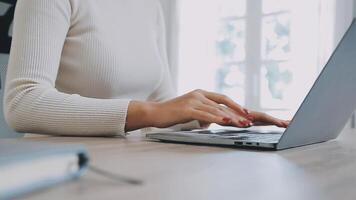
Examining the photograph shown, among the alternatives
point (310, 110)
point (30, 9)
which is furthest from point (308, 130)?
point (30, 9)

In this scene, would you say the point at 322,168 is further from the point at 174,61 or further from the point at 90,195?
the point at 174,61

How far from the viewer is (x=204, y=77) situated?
2824mm

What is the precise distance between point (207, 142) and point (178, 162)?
182 millimetres

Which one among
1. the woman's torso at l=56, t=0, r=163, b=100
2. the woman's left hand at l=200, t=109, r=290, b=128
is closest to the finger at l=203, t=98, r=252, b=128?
the woman's left hand at l=200, t=109, r=290, b=128

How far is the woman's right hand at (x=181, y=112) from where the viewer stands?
2.29 feet

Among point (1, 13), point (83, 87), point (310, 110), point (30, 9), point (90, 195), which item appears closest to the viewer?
point (90, 195)

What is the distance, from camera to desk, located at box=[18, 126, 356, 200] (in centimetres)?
28

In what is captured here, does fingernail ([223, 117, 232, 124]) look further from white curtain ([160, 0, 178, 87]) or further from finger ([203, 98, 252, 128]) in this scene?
white curtain ([160, 0, 178, 87])

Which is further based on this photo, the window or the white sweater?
the window

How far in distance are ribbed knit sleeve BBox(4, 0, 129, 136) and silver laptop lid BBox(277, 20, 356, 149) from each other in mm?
301

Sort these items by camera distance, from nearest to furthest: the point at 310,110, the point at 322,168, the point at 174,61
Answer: the point at 322,168, the point at 310,110, the point at 174,61

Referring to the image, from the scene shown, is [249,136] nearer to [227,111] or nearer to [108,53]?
[227,111]

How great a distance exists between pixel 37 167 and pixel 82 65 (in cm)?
75

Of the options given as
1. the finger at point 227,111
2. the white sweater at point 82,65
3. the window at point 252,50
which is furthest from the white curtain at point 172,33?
the finger at point 227,111
